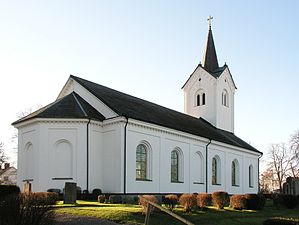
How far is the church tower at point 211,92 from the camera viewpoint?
48.0 metres

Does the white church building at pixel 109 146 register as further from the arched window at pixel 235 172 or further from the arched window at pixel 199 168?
the arched window at pixel 235 172

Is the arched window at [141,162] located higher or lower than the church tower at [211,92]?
lower

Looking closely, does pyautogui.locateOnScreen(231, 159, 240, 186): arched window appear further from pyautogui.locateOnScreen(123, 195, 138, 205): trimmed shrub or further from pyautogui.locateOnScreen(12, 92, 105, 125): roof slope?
pyautogui.locateOnScreen(12, 92, 105, 125): roof slope

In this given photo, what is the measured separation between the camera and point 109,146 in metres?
30.1

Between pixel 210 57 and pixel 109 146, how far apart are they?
83.3 ft

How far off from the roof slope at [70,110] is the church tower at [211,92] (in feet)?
66.8

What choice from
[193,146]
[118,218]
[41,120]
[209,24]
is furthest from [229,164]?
[118,218]

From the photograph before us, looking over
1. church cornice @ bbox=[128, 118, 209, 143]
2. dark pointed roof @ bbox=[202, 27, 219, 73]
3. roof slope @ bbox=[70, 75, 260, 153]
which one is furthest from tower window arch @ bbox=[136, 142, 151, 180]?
dark pointed roof @ bbox=[202, 27, 219, 73]

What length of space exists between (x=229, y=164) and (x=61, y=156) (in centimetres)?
2124

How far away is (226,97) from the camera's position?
5056cm

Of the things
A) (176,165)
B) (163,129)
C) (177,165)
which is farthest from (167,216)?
(177,165)

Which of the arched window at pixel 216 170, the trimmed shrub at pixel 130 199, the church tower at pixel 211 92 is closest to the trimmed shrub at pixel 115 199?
the trimmed shrub at pixel 130 199

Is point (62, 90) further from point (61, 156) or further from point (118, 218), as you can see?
point (118, 218)

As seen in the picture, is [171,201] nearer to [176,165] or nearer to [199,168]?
[176,165]
